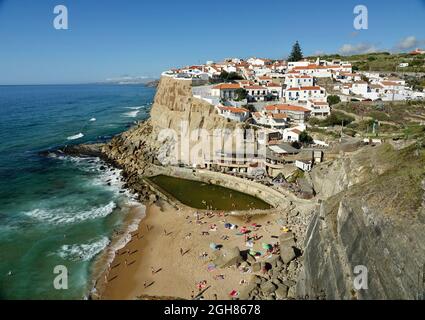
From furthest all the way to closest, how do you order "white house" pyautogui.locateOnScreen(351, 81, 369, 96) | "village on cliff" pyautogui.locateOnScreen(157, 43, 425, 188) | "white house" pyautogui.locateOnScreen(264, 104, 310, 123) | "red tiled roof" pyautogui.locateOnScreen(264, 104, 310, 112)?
1. "white house" pyautogui.locateOnScreen(351, 81, 369, 96)
2. "red tiled roof" pyautogui.locateOnScreen(264, 104, 310, 112)
3. "white house" pyautogui.locateOnScreen(264, 104, 310, 123)
4. "village on cliff" pyautogui.locateOnScreen(157, 43, 425, 188)

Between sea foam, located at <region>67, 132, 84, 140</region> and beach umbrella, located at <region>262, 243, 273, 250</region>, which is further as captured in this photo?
sea foam, located at <region>67, 132, 84, 140</region>

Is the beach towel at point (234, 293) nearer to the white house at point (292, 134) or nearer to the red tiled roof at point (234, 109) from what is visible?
the white house at point (292, 134)

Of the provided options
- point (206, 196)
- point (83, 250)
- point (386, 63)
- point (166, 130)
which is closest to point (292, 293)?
point (83, 250)

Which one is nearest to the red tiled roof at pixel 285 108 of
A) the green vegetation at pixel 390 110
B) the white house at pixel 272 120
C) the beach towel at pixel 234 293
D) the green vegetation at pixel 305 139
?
the white house at pixel 272 120

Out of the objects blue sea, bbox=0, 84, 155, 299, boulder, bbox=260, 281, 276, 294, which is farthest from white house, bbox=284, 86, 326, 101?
boulder, bbox=260, 281, 276, 294

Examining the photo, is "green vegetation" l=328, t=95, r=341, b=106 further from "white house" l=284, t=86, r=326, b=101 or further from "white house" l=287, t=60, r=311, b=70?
"white house" l=287, t=60, r=311, b=70

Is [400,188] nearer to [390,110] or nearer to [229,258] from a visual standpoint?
[229,258]
